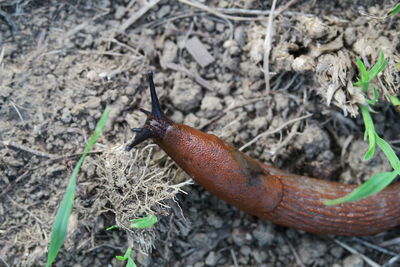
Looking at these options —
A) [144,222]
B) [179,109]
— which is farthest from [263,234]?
[179,109]

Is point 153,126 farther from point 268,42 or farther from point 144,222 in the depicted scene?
point 268,42

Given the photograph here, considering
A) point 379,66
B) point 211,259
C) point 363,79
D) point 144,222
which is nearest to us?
point 144,222

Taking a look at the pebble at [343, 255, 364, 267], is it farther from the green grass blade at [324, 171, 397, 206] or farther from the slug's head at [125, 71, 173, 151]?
the slug's head at [125, 71, 173, 151]

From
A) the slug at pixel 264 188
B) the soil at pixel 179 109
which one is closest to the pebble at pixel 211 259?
the soil at pixel 179 109

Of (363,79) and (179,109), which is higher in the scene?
(363,79)

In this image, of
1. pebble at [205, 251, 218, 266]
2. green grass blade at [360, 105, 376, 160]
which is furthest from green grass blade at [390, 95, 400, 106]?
pebble at [205, 251, 218, 266]

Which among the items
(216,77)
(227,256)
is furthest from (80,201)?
(216,77)
